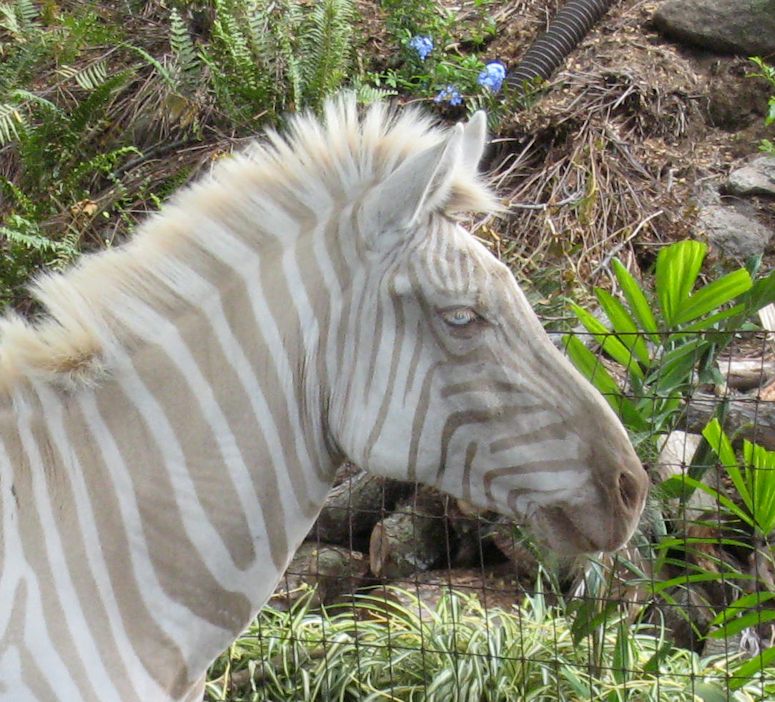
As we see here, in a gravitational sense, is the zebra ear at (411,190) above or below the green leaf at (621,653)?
above


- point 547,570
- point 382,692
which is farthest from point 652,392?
point 382,692

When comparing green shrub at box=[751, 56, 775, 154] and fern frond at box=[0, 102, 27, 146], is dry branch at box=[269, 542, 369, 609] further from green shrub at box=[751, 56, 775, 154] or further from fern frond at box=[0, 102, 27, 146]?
green shrub at box=[751, 56, 775, 154]

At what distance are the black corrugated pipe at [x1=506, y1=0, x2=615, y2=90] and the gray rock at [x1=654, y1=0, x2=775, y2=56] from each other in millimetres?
583

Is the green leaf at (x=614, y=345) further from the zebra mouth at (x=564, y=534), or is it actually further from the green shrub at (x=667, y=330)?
the zebra mouth at (x=564, y=534)

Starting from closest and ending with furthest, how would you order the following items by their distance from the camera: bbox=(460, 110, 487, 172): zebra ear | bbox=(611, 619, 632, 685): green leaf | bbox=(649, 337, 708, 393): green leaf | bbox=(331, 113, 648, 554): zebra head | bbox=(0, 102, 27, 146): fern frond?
bbox=(331, 113, 648, 554): zebra head, bbox=(460, 110, 487, 172): zebra ear, bbox=(649, 337, 708, 393): green leaf, bbox=(611, 619, 632, 685): green leaf, bbox=(0, 102, 27, 146): fern frond

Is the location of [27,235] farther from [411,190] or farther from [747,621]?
[747,621]

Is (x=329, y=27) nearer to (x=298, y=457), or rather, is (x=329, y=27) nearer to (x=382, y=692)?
(x=382, y=692)

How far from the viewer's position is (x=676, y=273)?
3240mm

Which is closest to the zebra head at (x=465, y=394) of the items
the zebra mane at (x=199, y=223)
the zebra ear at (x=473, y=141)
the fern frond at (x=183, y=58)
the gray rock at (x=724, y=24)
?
the zebra mane at (x=199, y=223)

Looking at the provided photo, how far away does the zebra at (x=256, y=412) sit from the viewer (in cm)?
194

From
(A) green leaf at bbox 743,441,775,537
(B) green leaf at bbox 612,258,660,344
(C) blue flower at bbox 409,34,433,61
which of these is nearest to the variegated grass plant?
(A) green leaf at bbox 743,441,775,537

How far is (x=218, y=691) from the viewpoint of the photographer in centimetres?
377

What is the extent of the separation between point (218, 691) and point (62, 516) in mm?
2116

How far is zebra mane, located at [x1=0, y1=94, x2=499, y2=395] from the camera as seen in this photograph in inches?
77.4
